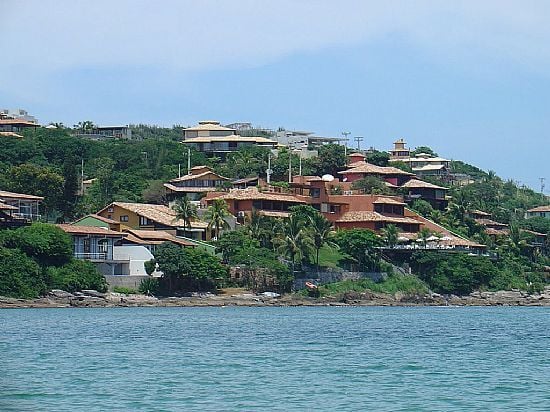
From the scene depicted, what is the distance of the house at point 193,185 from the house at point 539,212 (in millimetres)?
41723

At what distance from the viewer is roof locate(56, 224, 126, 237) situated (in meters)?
68.5

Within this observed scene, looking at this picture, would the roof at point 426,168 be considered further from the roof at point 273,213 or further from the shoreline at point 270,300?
the roof at point 273,213

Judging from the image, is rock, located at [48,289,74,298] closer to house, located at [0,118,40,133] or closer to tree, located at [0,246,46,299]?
tree, located at [0,246,46,299]

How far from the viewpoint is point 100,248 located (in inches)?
2758

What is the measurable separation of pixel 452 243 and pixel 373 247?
8912mm

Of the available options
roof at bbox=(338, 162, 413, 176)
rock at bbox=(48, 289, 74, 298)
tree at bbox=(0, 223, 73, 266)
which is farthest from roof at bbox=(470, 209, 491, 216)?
rock at bbox=(48, 289, 74, 298)

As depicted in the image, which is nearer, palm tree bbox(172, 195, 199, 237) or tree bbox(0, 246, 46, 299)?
tree bbox(0, 246, 46, 299)

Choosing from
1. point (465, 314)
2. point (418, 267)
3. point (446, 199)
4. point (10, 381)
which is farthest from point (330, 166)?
point (10, 381)

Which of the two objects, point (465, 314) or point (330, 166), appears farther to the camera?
point (330, 166)

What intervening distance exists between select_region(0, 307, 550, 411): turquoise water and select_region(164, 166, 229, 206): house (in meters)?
35.6

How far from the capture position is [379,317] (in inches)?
2399

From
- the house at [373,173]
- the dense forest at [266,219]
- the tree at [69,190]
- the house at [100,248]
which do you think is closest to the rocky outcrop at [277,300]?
the dense forest at [266,219]

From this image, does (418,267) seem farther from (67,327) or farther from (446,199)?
(67,327)

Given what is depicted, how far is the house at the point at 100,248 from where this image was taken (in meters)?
68.9
